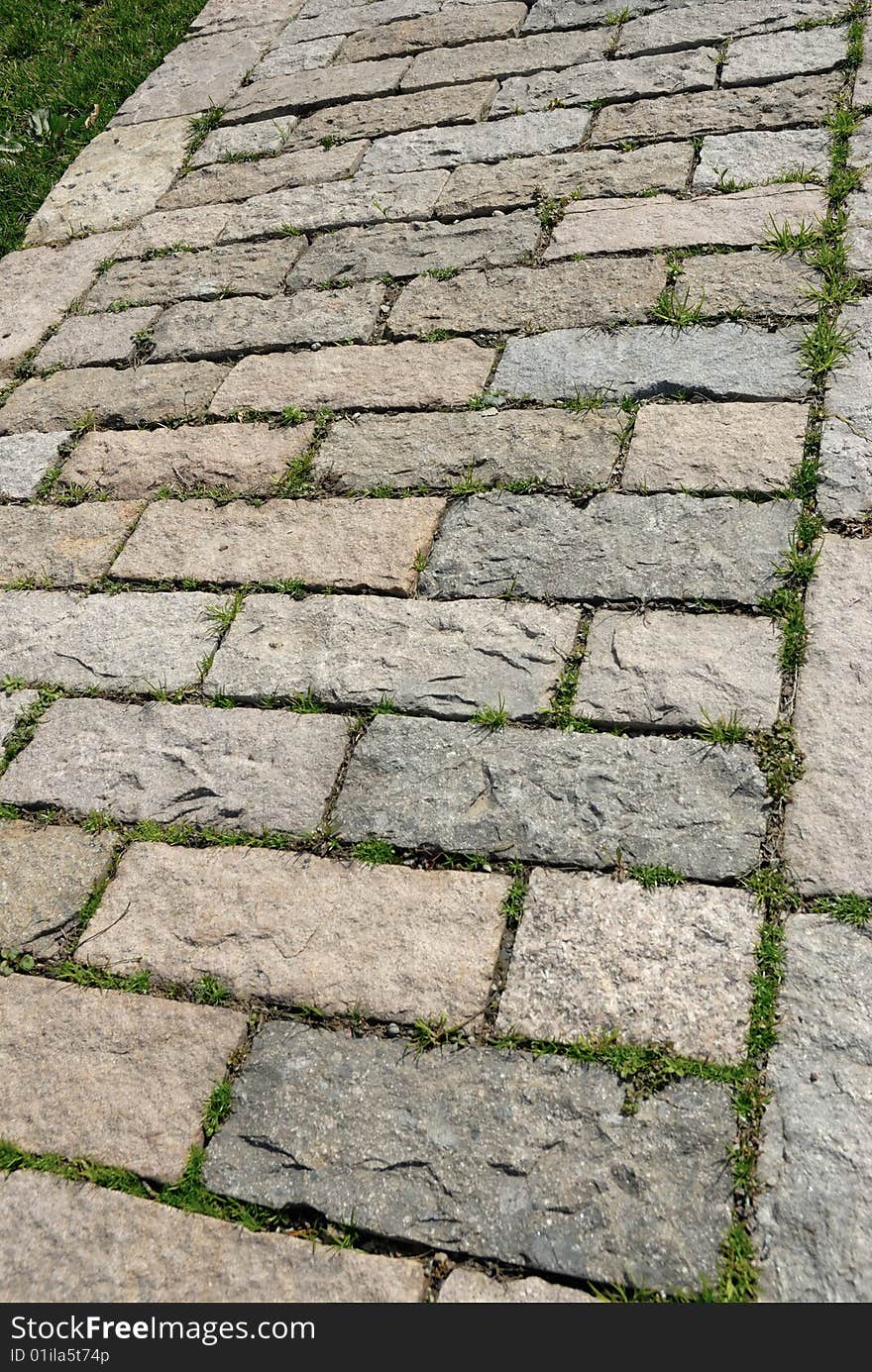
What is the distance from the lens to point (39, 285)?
4469mm

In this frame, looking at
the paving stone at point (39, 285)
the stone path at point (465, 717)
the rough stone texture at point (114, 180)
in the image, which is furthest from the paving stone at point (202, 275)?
the rough stone texture at point (114, 180)

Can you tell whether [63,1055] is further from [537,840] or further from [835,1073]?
[835,1073]

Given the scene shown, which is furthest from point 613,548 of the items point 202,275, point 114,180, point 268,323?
point 114,180

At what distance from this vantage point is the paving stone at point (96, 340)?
13.0 feet

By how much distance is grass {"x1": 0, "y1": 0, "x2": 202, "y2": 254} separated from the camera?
17.3 feet

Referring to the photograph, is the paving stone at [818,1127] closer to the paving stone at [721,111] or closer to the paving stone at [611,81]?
the paving stone at [721,111]

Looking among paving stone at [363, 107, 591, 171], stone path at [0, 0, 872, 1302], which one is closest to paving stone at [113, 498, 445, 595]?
stone path at [0, 0, 872, 1302]

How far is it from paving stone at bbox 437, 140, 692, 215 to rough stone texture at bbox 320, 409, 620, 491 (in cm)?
122

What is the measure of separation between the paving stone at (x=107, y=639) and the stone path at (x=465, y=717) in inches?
0.6

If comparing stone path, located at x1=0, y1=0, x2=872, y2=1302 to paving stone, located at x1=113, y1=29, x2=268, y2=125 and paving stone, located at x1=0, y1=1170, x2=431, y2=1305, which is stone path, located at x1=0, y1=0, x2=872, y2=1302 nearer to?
paving stone, located at x1=0, y1=1170, x2=431, y2=1305

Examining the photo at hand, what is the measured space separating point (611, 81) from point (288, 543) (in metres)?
2.65

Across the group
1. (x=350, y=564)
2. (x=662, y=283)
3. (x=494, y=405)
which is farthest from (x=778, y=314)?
(x=350, y=564)

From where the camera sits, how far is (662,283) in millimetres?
3453

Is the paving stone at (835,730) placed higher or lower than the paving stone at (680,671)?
lower
